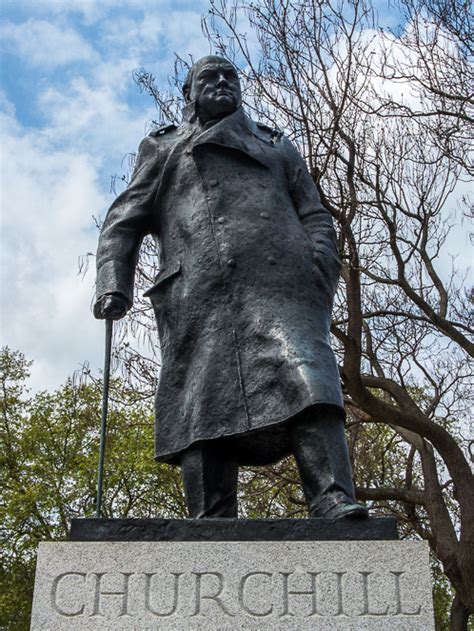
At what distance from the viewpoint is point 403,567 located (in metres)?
3.49

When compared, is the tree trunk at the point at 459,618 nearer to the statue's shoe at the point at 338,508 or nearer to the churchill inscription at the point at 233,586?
the statue's shoe at the point at 338,508

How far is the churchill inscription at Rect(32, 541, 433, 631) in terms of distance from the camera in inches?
134

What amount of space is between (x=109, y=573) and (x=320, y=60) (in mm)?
10090

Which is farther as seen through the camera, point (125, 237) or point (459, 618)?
point (459, 618)

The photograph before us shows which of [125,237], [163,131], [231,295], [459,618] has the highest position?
[163,131]

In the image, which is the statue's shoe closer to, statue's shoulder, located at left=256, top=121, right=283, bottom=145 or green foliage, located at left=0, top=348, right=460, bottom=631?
statue's shoulder, located at left=256, top=121, right=283, bottom=145

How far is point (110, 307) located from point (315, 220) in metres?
1.21

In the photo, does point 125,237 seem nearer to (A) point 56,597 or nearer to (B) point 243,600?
(A) point 56,597

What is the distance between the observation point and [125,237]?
484 cm

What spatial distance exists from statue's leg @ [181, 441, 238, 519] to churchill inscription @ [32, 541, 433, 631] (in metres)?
0.62

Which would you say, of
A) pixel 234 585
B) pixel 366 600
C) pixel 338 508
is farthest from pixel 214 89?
pixel 366 600

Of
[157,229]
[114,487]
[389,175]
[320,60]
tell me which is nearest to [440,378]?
[389,175]

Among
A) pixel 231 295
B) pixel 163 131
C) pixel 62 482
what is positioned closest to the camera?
pixel 231 295

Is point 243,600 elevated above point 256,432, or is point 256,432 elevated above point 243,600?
point 256,432
